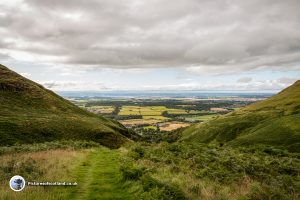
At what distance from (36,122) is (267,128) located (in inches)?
2548

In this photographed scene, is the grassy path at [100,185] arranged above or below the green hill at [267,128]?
above

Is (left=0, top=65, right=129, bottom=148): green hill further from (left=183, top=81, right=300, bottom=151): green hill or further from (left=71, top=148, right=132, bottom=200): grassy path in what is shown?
(left=71, top=148, right=132, bottom=200): grassy path

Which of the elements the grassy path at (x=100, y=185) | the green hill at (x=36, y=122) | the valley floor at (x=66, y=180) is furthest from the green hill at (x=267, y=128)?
the valley floor at (x=66, y=180)

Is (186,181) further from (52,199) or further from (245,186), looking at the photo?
(52,199)

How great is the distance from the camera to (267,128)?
92.9 m

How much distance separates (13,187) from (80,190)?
327 centimetres

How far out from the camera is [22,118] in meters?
A: 73.2

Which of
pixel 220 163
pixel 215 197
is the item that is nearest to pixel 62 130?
pixel 220 163

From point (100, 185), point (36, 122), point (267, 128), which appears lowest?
point (267, 128)

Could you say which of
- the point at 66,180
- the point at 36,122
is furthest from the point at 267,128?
the point at 66,180

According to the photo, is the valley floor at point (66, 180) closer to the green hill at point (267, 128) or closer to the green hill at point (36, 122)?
the green hill at point (36, 122)

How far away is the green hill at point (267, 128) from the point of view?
8200cm

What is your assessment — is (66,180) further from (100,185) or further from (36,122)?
(36,122)

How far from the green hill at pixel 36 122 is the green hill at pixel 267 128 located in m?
37.6
